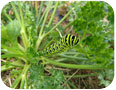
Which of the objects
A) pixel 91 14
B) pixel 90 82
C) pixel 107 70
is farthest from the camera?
pixel 90 82

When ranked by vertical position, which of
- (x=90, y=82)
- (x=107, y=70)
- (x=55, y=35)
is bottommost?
(x=90, y=82)

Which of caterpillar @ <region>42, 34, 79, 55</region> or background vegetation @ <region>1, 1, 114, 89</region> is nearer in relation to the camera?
caterpillar @ <region>42, 34, 79, 55</region>

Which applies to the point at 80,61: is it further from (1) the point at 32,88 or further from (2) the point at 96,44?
(1) the point at 32,88

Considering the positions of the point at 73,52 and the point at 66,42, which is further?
the point at 73,52

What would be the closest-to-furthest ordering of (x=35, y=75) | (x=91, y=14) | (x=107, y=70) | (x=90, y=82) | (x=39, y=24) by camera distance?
(x=35, y=75) → (x=91, y=14) → (x=107, y=70) → (x=90, y=82) → (x=39, y=24)

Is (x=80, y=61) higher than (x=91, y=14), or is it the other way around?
(x=91, y=14)

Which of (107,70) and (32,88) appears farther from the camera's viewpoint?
(107,70)

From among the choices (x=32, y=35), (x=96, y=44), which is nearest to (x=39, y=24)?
(x=32, y=35)

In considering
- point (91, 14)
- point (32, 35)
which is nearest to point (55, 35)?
point (32, 35)

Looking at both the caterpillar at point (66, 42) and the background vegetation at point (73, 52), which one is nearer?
the caterpillar at point (66, 42)
